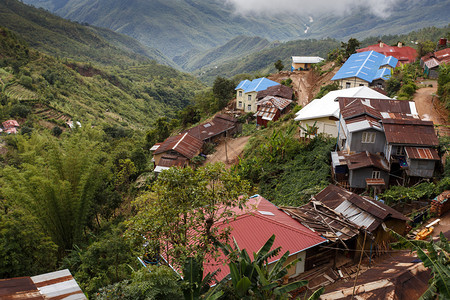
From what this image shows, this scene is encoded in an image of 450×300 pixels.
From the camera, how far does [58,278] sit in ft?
24.7

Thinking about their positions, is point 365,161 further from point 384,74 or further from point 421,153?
point 384,74

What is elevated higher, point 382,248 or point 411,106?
point 411,106

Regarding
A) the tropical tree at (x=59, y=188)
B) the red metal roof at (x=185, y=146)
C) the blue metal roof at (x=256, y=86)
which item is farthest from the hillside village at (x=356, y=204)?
the blue metal roof at (x=256, y=86)

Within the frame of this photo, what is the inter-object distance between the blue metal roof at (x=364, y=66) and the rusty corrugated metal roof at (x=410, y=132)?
18576 millimetres

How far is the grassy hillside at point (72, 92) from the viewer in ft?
167

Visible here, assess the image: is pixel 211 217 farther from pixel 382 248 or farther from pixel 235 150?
pixel 235 150

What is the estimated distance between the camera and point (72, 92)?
2451 inches

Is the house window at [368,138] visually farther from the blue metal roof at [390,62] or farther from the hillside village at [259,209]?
the blue metal roof at [390,62]

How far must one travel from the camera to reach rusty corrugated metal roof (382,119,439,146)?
14086 millimetres

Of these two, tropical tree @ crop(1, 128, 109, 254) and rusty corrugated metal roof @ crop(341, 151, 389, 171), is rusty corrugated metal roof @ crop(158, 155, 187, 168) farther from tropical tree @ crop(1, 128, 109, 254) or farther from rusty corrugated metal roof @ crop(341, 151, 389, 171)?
rusty corrugated metal roof @ crop(341, 151, 389, 171)

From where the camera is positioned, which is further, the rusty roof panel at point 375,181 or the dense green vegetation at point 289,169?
the dense green vegetation at point 289,169

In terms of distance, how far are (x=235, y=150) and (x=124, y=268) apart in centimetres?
1983

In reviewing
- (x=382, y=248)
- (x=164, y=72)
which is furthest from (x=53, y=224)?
(x=164, y=72)

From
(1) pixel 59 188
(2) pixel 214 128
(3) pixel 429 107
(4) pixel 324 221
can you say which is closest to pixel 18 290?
(1) pixel 59 188
